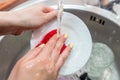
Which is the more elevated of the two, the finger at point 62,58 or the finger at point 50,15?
the finger at point 50,15

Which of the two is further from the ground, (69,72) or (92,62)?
(69,72)

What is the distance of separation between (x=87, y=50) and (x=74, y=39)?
0.07m

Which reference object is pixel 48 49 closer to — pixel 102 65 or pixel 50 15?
pixel 50 15

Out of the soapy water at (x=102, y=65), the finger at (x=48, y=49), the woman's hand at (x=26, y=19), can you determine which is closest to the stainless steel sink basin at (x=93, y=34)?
the soapy water at (x=102, y=65)

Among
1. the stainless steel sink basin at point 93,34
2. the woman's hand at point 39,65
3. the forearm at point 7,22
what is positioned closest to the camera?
the woman's hand at point 39,65

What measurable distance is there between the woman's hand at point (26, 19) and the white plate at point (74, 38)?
0.12ft

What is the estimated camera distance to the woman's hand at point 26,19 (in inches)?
28.7

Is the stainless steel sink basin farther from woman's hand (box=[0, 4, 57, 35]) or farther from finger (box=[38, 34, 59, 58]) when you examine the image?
finger (box=[38, 34, 59, 58])

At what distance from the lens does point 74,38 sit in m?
0.80

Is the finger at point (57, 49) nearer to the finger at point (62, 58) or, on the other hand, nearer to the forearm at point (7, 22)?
the finger at point (62, 58)

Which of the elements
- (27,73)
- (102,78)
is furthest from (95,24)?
(27,73)

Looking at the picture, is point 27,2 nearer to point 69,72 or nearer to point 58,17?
point 58,17

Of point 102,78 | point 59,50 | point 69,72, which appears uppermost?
point 59,50

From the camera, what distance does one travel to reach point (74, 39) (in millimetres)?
799
